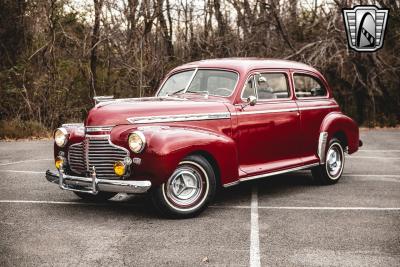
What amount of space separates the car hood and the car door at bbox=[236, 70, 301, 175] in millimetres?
570

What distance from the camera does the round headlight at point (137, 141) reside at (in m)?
5.86

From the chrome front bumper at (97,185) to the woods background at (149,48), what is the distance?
1118 centimetres

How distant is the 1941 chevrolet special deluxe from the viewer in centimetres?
596

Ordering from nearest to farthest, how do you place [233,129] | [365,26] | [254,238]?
1. [254,238]
2. [233,129]
3. [365,26]

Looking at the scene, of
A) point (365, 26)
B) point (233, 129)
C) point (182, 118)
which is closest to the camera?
point (182, 118)

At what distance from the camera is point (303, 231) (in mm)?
5684

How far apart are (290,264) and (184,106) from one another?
2.67 metres

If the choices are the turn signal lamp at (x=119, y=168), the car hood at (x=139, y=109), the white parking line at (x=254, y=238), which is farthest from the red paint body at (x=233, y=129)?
the white parking line at (x=254, y=238)

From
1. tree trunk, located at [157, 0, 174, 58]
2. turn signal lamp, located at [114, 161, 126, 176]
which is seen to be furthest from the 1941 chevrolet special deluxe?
tree trunk, located at [157, 0, 174, 58]

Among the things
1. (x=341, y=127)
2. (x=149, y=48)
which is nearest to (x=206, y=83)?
(x=341, y=127)

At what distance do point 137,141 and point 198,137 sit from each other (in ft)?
2.49

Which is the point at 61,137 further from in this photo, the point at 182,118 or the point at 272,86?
the point at 272,86

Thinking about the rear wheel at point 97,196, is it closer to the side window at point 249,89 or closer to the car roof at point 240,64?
the car roof at point 240,64

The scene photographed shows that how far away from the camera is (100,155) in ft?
20.3
